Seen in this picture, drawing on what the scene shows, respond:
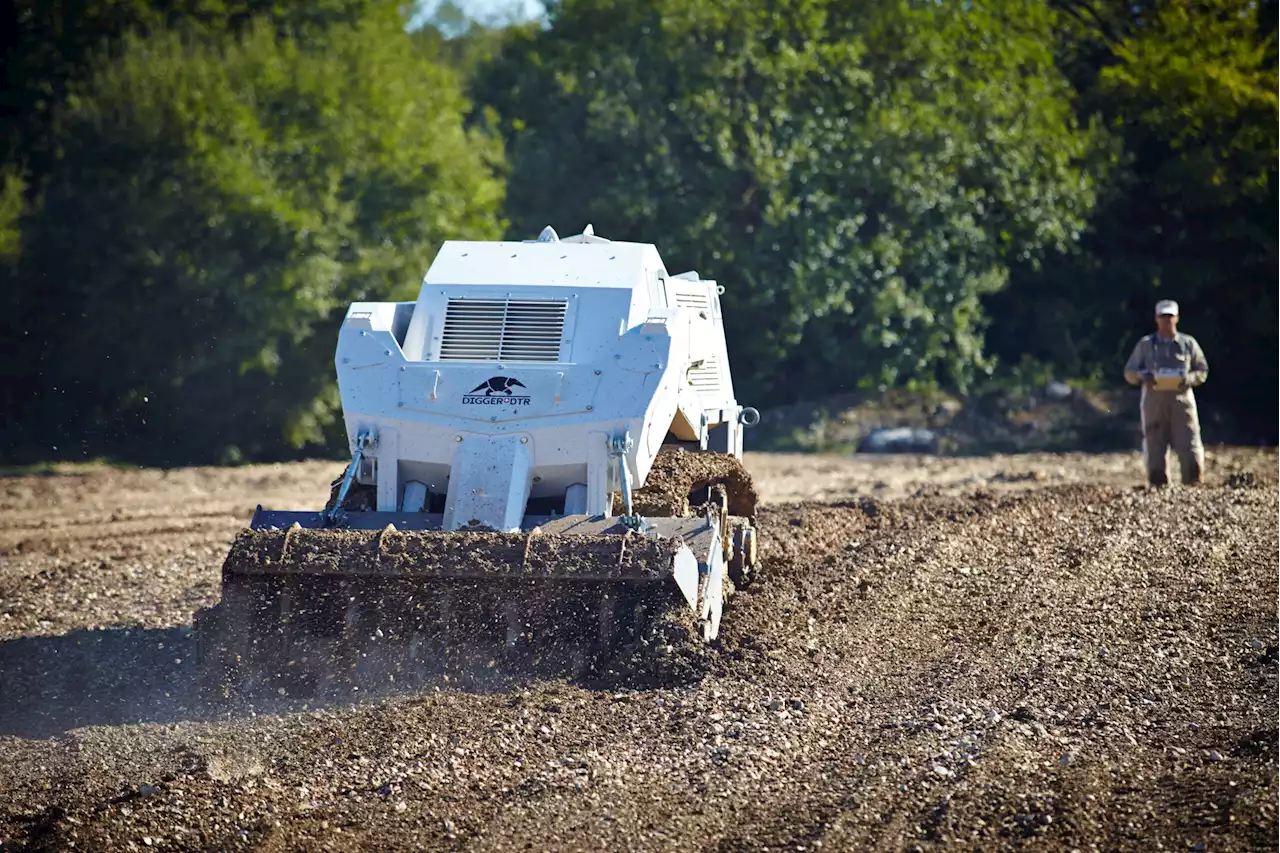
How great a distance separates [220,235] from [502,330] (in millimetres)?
14807

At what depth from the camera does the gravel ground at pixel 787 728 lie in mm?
7559

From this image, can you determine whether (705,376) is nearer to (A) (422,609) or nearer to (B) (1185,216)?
(A) (422,609)

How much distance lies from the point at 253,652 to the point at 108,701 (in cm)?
95

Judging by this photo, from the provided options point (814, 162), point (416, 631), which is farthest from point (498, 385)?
point (814, 162)

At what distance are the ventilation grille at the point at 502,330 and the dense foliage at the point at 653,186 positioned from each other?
1422 centimetres

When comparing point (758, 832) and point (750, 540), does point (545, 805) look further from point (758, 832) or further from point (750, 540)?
point (750, 540)

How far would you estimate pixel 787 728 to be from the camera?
29.5 feet

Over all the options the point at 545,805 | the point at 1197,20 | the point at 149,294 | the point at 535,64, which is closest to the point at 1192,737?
the point at 545,805

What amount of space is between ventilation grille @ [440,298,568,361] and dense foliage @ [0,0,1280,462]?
14217 mm

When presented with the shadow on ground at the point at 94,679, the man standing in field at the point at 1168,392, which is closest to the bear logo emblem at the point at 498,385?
the shadow on ground at the point at 94,679

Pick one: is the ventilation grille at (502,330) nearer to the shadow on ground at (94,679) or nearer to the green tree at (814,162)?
the shadow on ground at (94,679)

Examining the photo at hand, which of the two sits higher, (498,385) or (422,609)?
(498,385)

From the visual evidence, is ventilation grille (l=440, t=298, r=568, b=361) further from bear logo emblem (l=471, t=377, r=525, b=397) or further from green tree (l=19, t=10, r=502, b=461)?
green tree (l=19, t=10, r=502, b=461)

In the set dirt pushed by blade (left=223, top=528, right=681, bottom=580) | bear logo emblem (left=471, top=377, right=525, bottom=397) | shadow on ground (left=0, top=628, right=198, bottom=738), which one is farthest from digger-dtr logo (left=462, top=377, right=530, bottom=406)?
shadow on ground (left=0, top=628, right=198, bottom=738)
